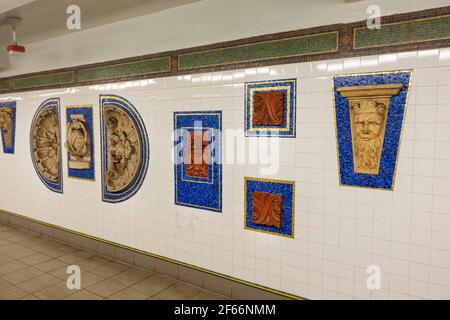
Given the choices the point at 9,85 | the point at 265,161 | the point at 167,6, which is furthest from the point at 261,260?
the point at 9,85

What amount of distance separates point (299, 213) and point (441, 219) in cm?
111

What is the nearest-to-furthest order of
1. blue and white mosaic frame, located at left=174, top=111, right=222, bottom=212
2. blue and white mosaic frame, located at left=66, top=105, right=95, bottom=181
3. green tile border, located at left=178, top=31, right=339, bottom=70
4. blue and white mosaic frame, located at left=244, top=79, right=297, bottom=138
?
1. green tile border, located at left=178, top=31, right=339, bottom=70
2. blue and white mosaic frame, located at left=244, top=79, right=297, bottom=138
3. blue and white mosaic frame, located at left=174, top=111, right=222, bottom=212
4. blue and white mosaic frame, located at left=66, top=105, right=95, bottom=181

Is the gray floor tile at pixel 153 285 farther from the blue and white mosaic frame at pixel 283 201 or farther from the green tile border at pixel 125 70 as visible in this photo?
the green tile border at pixel 125 70

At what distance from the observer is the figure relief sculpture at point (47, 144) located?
5277 millimetres

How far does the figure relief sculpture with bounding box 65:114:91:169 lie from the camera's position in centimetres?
475

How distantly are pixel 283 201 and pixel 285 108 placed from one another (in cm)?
88

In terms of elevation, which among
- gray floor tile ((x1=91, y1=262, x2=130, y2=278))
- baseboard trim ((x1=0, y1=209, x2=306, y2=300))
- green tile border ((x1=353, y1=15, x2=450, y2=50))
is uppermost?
green tile border ((x1=353, y1=15, x2=450, y2=50))

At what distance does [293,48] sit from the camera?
3004 millimetres

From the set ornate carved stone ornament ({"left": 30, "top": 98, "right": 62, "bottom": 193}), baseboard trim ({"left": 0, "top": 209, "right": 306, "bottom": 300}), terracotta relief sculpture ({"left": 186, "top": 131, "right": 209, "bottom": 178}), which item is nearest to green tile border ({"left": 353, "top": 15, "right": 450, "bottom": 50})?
terracotta relief sculpture ({"left": 186, "top": 131, "right": 209, "bottom": 178})

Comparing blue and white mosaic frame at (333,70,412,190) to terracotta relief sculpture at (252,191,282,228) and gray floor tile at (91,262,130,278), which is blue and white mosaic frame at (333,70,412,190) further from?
gray floor tile at (91,262,130,278)

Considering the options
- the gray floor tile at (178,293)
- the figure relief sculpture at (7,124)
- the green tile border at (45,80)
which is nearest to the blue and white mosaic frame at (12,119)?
the figure relief sculpture at (7,124)

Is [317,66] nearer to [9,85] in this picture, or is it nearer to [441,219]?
[441,219]

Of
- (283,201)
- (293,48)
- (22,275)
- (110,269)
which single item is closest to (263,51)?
(293,48)

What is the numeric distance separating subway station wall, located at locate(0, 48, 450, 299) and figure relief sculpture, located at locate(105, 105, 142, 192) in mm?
227
